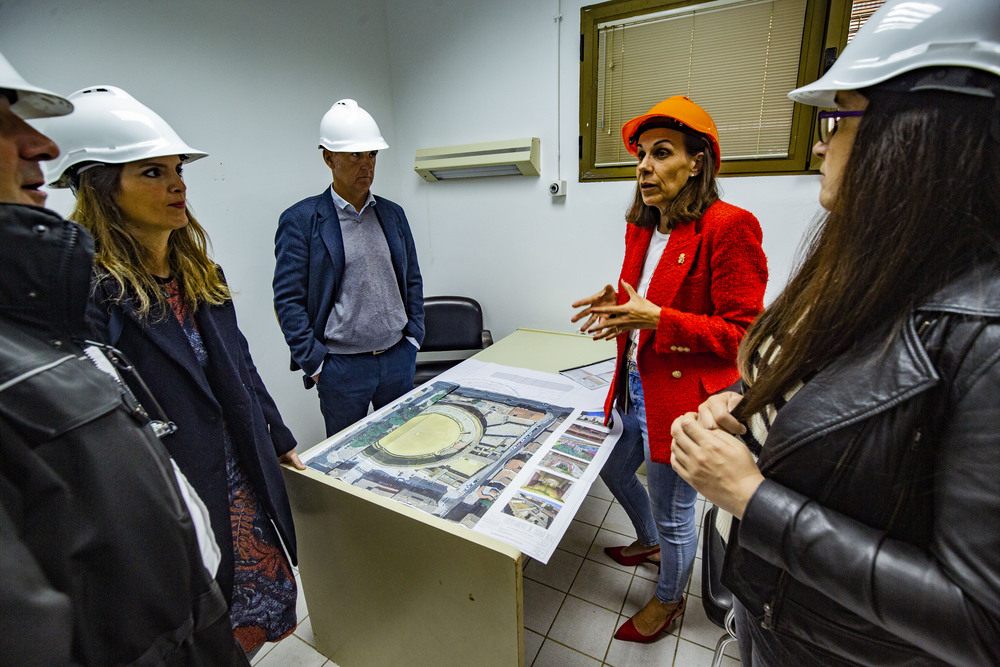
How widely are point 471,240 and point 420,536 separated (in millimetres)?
2341

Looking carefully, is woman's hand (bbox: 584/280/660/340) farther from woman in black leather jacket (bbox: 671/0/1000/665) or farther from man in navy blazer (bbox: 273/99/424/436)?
man in navy blazer (bbox: 273/99/424/436)

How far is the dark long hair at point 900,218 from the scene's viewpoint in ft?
1.61

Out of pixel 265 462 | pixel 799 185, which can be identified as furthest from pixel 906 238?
pixel 799 185

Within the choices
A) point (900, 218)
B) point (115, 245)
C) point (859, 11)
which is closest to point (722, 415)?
point (900, 218)

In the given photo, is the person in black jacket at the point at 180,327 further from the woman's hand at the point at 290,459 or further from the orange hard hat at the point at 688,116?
the orange hard hat at the point at 688,116

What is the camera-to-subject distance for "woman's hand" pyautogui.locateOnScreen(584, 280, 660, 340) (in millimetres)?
1198

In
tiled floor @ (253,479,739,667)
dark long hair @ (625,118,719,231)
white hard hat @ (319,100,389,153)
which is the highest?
white hard hat @ (319,100,389,153)

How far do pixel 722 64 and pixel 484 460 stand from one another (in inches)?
89.9

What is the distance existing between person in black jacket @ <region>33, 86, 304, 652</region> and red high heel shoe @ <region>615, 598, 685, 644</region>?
3.83 feet

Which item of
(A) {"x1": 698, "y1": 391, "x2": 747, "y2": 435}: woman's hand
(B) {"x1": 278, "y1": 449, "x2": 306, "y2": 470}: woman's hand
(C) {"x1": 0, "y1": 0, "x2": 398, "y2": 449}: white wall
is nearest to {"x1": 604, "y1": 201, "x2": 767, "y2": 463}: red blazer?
(A) {"x1": 698, "y1": 391, "x2": 747, "y2": 435}: woman's hand

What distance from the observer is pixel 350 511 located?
1215mm

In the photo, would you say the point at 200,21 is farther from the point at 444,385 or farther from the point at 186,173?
the point at 444,385

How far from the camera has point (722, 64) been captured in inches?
86.1

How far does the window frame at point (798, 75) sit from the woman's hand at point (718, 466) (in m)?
2.05
